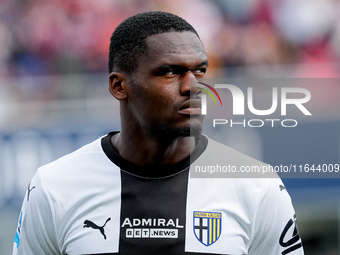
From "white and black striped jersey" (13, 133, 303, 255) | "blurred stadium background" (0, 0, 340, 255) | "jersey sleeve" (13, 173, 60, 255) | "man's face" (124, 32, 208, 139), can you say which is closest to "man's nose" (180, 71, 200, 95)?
"man's face" (124, 32, 208, 139)

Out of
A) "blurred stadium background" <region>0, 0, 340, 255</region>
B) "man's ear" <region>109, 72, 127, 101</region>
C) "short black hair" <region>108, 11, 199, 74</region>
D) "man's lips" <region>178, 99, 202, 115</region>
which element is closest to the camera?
"man's lips" <region>178, 99, 202, 115</region>

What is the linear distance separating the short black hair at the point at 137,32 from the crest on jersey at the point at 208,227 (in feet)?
2.36

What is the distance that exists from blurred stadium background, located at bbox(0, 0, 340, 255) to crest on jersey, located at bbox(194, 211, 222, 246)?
2826 mm

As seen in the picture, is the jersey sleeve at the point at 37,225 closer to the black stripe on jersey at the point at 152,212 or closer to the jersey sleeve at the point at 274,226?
the black stripe on jersey at the point at 152,212

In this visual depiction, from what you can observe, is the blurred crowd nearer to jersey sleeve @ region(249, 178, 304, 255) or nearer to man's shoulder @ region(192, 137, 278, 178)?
man's shoulder @ region(192, 137, 278, 178)

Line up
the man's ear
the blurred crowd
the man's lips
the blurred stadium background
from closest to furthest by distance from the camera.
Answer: the man's lips, the man's ear, the blurred stadium background, the blurred crowd

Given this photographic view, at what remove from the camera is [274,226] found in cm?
271

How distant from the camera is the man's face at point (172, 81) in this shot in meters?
2.67

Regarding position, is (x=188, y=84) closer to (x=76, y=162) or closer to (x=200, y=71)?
(x=200, y=71)

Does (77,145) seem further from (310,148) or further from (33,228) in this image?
(33,228)

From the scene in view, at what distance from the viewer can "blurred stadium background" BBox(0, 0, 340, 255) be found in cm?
576

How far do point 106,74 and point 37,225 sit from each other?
3675mm

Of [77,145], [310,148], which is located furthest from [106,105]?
[310,148]

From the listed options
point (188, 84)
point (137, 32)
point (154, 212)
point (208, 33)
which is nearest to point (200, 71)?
point (188, 84)
